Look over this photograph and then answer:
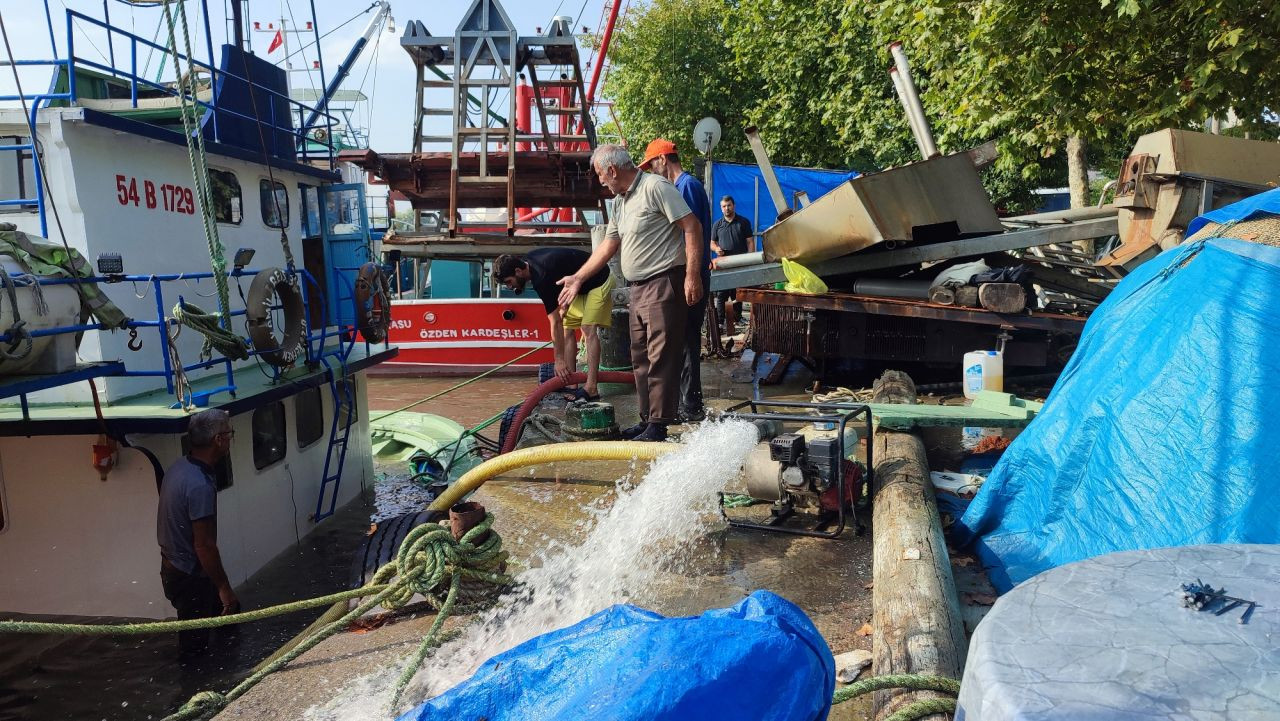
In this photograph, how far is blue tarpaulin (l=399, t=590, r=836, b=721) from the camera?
1.68 metres

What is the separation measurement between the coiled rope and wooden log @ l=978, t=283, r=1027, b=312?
528 centimetres

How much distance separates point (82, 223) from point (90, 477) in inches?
74.6

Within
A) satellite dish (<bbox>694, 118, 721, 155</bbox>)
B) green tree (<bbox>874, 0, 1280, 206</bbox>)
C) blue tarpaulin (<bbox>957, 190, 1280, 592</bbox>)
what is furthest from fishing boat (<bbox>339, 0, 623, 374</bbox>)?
blue tarpaulin (<bbox>957, 190, 1280, 592</bbox>)

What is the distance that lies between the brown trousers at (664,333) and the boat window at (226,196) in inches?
178

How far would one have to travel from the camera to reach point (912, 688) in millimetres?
2461

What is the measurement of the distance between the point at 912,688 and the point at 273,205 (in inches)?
335

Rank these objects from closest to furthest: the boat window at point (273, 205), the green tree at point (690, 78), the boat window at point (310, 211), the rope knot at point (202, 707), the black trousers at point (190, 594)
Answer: the rope knot at point (202, 707)
the black trousers at point (190, 594)
the boat window at point (273, 205)
the boat window at point (310, 211)
the green tree at point (690, 78)

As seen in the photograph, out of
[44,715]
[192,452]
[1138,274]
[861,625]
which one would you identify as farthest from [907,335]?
[44,715]

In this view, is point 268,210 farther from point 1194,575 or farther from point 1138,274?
point 1194,575

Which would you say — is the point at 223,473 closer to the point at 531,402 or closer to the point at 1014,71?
the point at 531,402

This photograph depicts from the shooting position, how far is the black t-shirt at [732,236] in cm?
1214

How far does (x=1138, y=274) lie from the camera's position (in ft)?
16.2

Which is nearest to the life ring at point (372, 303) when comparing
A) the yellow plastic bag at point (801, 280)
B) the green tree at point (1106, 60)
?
the yellow plastic bag at point (801, 280)

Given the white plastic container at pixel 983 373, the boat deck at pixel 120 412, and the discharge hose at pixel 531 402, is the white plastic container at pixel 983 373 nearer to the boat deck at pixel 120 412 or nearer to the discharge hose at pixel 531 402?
the discharge hose at pixel 531 402
